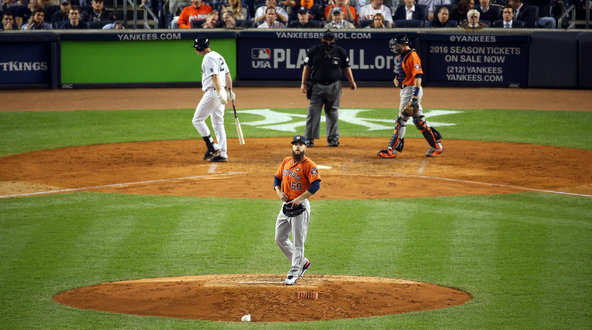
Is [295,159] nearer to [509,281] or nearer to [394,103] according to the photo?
[509,281]

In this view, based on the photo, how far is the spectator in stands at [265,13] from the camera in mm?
24578

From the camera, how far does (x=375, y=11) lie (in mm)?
25031

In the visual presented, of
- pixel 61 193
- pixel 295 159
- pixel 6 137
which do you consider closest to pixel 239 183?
pixel 61 193

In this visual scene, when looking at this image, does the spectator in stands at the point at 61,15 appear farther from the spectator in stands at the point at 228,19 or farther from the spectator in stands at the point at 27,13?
the spectator in stands at the point at 228,19

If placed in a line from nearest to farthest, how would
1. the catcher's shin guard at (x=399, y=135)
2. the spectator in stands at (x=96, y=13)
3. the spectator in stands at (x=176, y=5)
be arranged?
the catcher's shin guard at (x=399, y=135)
the spectator in stands at (x=96, y=13)
the spectator in stands at (x=176, y=5)

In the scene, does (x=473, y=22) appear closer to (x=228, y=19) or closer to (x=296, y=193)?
(x=228, y=19)


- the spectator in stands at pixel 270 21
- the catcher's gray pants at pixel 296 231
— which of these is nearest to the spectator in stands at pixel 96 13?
the spectator in stands at pixel 270 21

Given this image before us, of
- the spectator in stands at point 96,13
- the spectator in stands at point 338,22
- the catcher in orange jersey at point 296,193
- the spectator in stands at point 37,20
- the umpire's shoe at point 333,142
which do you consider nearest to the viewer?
the catcher in orange jersey at point 296,193

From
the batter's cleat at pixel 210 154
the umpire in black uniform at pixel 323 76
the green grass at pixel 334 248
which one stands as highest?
the umpire in black uniform at pixel 323 76

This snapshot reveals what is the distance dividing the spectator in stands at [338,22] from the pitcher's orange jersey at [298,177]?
16.0 meters

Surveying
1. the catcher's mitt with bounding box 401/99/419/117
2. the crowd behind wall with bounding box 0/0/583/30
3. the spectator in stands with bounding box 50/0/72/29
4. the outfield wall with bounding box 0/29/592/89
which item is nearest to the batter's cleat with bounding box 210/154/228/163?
the catcher's mitt with bounding box 401/99/419/117

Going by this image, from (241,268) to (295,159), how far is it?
4.99ft

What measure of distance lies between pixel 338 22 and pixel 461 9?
3.36 meters

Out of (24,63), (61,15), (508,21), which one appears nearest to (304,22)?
(508,21)
